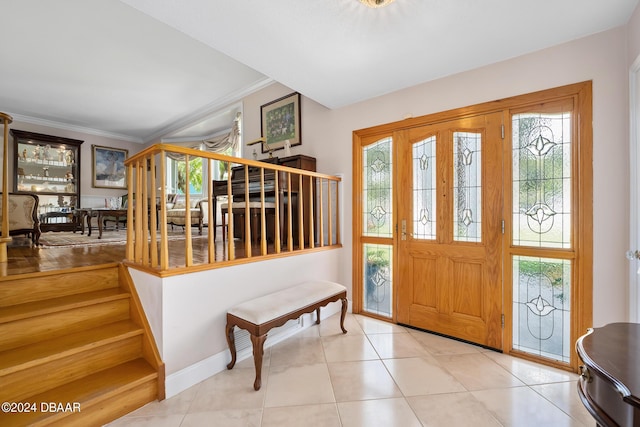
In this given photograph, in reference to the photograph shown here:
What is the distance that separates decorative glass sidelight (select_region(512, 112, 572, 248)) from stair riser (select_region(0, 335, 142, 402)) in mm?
3010

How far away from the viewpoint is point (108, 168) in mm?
6555

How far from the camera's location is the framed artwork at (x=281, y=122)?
11.8ft

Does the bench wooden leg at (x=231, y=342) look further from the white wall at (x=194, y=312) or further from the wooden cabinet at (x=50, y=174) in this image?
the wooden cabinet at (x=50, y=174)

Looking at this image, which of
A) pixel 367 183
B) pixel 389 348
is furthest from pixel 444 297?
pixel 367 183

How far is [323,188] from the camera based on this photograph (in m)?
3.20

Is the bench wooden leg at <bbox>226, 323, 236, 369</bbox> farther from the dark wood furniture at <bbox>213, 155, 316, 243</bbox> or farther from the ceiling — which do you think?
the ceiling

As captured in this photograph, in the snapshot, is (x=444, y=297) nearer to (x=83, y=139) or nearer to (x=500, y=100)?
(x=500, y=100)

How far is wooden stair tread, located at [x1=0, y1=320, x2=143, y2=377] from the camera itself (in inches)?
53.7

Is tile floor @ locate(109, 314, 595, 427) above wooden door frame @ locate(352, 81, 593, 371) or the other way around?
the other way around

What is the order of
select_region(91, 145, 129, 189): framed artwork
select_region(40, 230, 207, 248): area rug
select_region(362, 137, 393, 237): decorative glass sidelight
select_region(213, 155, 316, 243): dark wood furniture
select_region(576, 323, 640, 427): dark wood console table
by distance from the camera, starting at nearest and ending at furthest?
select_region(576, 323, 640, 427): dark wood console table
select_region(362, 137, 393, 237): decorative glass sidelight
select_region(213, 155, 316, 243): dark wood furniture
select_region(40, 230, 207, 248): area rug
select_region(91, 145, 129, 189): framed artwork

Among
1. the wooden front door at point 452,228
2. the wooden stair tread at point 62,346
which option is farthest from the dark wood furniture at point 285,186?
the wooden stair tread at point 62,346

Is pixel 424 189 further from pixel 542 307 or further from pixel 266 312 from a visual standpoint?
pixel 266 312

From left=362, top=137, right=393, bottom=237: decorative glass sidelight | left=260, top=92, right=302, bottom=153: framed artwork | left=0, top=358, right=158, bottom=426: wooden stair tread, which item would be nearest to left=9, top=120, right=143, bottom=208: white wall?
left=260, top=92, right=302, bottom=153: framed artwork

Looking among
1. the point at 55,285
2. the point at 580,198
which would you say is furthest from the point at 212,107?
the point at 580,198
